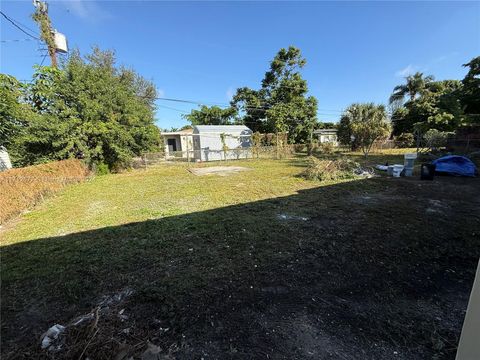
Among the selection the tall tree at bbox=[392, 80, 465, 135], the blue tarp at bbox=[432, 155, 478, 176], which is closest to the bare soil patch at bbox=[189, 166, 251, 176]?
the blue tarp at bbox=[432, 155, 478, 176]

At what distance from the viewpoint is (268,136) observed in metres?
20.5

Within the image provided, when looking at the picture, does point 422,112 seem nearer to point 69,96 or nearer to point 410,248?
point 410,248

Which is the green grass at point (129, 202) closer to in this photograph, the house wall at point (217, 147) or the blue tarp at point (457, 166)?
the blue tarp at point (457, 166)

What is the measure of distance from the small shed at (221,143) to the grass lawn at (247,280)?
14807 millimetres

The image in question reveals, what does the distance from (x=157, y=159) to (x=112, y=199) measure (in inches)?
531

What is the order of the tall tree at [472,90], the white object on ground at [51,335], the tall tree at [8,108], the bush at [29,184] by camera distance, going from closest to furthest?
the white object on ground at [51,335]
the bush at [29,184]
the tall tree at [8,108]
the tall tree at [472,90]

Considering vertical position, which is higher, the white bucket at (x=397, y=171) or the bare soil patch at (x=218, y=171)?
the white bucket at (x=397, y=171)

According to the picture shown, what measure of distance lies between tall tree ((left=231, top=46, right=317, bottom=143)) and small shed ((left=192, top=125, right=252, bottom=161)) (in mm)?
5081

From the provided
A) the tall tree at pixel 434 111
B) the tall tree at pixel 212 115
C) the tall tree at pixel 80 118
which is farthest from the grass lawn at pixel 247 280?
the tall tree at pixel 212 115

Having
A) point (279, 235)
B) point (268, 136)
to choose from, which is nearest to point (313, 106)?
point (268, 136)

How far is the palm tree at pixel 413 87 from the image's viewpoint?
3041 centimetres

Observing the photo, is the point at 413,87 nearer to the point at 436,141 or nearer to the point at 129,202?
the point at 436,141

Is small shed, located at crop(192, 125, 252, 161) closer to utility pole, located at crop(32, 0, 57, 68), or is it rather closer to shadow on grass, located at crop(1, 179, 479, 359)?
utility pole, located at crop(32, 0, 57, 68)

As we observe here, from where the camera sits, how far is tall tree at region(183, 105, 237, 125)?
3368 centimetres
